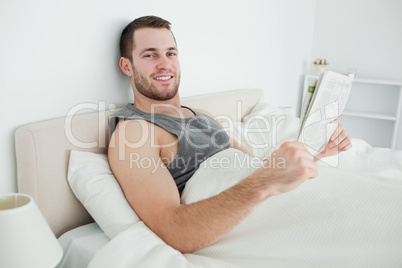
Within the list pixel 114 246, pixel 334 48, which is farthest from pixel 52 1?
pixel 334 48

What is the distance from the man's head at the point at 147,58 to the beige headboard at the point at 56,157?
0.20m

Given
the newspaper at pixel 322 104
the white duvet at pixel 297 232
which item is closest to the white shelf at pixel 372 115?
the newspaper at pixel 322 104

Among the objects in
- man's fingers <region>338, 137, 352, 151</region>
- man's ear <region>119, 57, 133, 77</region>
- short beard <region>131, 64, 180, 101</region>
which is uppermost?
man's ear <region>119, 57, 133, 77</region>

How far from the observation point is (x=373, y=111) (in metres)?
3.39

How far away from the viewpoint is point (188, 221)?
3.19 ft

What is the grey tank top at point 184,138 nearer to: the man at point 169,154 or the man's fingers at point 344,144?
the man at point 169,154

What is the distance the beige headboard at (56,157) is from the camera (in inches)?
40.7

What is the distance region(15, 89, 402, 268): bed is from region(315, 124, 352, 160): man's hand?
204 millimetres

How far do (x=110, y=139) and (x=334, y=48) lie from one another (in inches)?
118

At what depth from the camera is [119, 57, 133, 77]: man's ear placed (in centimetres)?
140

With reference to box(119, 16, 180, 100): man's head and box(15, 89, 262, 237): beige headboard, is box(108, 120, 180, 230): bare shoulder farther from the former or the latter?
box(119, 16, 180, 100): man's head

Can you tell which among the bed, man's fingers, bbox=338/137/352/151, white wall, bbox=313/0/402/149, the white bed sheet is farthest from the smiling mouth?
white wall, bbox=313/0/402/149

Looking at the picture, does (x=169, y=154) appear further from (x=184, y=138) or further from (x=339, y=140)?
(x=339, y=140)

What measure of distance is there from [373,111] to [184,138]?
273 cm
